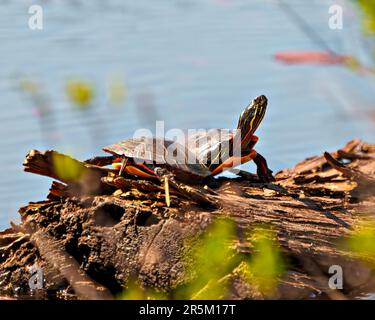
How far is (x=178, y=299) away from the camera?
4027 millimetres

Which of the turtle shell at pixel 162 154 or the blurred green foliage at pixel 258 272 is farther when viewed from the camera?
the turtle shell at pixel 162 154

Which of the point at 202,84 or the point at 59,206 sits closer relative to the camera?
the point at 59,206

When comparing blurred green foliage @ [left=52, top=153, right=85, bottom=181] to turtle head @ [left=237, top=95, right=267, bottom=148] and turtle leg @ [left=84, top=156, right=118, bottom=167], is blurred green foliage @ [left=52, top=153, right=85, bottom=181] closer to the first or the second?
turtle leg @ [left=84, top=156, right=118, bottom=167]

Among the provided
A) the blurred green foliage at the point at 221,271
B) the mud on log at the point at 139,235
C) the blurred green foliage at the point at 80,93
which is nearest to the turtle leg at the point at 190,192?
the mud on log at the point at 139,235

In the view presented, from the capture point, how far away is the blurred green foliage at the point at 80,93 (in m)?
2.34

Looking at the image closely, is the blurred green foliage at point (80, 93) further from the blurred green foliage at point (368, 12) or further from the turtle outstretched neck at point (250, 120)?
the turtle outstretched neck at point (250, 120)

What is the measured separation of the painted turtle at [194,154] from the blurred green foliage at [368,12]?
2606 mm

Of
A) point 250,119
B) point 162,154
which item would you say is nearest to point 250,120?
point 250,119

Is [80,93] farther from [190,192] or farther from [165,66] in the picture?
[165,66]
